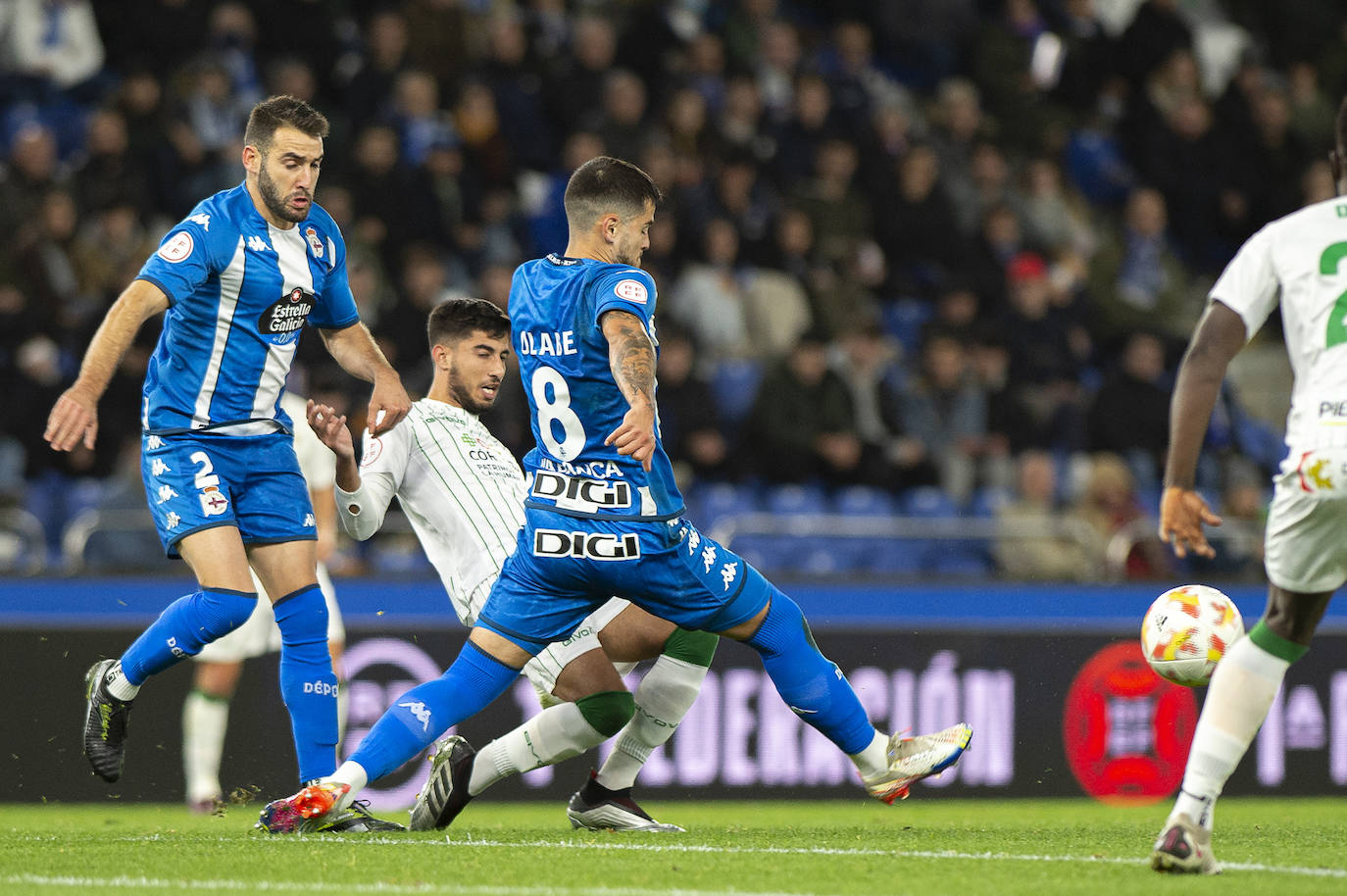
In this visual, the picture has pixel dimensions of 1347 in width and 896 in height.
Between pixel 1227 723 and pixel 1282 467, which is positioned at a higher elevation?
pixel 1282 467

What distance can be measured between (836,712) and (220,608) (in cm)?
213

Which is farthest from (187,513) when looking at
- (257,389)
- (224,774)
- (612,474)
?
(224,774)

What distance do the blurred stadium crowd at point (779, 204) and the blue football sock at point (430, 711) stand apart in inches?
204

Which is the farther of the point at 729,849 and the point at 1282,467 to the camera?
the point at 729,849

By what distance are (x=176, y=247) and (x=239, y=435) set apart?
699mm

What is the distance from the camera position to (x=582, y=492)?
550 cm

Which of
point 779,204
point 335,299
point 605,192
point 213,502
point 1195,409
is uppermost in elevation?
point 779,204

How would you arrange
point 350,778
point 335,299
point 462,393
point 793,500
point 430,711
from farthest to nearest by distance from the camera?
1. point 793,500
2. point 462,393
3. point 335,299
4. point 430,711
5. point 350,778

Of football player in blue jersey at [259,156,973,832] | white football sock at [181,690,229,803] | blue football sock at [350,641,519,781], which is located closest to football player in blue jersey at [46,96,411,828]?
blue football sock at [350,641,519,781]

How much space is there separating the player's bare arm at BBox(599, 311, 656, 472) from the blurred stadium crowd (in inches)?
218

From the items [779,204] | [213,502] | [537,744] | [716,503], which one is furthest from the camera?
[779,204]

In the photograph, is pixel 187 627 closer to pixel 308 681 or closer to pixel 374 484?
pixel 308 681

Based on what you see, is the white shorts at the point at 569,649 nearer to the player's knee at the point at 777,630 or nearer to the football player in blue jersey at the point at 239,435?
the player's knee at the point at 777,630

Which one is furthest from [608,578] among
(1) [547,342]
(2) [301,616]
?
(2) [301,616]
